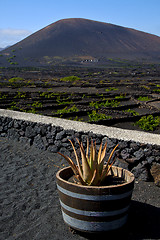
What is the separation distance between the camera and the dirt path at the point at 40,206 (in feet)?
12.6

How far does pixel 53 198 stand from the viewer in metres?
4.80

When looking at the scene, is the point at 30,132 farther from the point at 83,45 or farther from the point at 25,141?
the point at 83,45

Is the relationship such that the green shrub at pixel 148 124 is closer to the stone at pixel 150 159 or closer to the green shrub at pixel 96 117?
the green shrub at pixel 96 117

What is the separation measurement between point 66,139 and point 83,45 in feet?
522

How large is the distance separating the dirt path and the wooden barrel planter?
32cm

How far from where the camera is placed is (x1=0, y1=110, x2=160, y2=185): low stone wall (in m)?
5.26

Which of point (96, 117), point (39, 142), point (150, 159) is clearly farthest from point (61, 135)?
point (96, 117)

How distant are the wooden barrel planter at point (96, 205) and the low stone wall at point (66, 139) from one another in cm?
168

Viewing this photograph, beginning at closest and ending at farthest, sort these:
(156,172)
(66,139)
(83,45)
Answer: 1. (156,172)
2. (66,139)
3. (83,45)

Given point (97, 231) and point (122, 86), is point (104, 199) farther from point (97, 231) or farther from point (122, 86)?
point (122, 86)

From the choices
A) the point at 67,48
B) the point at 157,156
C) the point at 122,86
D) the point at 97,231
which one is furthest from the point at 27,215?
the point at 67,48

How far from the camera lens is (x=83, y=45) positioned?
159875mm

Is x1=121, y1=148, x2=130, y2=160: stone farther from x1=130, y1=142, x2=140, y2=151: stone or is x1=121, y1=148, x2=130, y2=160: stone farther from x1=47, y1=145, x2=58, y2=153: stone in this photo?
x1=47, y1=145, x2=58, y2=153: stone

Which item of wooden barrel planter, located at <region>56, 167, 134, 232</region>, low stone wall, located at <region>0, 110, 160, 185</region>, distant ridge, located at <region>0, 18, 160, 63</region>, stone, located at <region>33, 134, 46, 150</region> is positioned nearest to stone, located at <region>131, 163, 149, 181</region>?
low stone wall, located at <region>0, 110, 160, 185</region>
